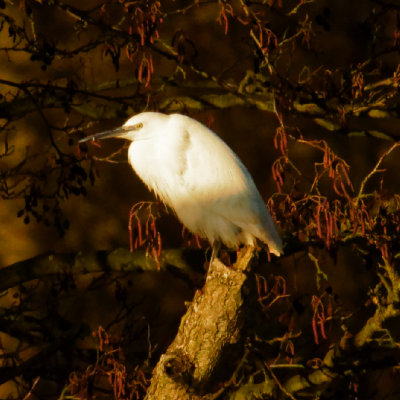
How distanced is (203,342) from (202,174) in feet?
2.60

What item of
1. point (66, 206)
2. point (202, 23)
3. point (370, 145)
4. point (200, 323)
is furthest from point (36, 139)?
point (200, 323)

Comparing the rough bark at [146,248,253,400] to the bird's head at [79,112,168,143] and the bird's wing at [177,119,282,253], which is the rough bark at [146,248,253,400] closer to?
the bird's wing at [177,119,282,253]

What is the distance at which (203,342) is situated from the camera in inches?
84.4

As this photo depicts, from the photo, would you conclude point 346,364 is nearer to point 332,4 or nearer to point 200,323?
point 200,323

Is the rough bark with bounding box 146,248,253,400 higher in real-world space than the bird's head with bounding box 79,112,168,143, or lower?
lower

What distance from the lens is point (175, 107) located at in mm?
3201

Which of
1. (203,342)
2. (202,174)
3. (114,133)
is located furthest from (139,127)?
(203,342)

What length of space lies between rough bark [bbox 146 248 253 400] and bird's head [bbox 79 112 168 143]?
765mm

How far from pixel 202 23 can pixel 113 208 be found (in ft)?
3.30

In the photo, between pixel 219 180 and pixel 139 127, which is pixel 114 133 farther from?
pixel 219 180

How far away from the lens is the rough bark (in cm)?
213

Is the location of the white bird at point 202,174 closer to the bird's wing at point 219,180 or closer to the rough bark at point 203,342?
the bird's wing at point 219,180

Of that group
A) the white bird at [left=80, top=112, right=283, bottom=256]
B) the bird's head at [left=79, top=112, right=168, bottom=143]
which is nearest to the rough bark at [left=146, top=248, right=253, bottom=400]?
the white bird at [left=80, top=112, right=283, bottom=256]

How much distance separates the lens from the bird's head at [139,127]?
279 cm
